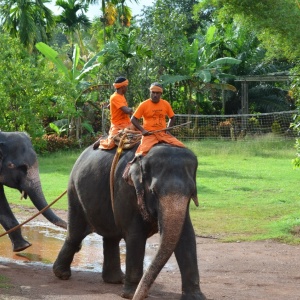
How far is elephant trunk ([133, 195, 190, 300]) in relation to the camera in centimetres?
653

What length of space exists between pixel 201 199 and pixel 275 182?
137 inches

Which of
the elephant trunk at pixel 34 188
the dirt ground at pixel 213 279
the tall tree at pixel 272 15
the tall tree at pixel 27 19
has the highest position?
the tall tree at pixel 27 19

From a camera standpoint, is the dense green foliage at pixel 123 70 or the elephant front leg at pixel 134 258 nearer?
the elephant front leg at pixel 134 258

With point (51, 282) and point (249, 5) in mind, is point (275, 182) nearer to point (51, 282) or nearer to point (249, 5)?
point (249, 5)

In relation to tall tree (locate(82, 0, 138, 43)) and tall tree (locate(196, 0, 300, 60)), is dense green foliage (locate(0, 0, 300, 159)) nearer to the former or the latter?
tall tree (locate(82, 0, 138, 43))

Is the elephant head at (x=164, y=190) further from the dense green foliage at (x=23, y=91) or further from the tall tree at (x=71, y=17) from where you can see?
the tall tree at (x=71, y=17)

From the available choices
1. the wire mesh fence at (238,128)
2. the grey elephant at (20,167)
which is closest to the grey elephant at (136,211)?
the grey elephant at (20,167)

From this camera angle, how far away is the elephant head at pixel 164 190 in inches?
259

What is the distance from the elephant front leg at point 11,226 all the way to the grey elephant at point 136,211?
167 cm

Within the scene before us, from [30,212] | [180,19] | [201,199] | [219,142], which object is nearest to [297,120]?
[201,199]

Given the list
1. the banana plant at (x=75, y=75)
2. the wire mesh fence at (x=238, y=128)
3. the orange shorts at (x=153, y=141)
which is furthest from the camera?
the wire mesh fence at (x=238, y=128)

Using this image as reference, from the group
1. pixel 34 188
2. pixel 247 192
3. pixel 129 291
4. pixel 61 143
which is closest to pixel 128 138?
pixel 129 291

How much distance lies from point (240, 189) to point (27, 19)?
15795 millimetres

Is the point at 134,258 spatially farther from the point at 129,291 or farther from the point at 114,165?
the point at 114,165
